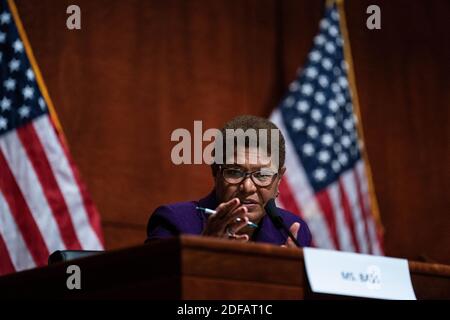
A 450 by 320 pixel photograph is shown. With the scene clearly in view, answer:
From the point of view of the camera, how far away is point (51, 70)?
16.6 feet

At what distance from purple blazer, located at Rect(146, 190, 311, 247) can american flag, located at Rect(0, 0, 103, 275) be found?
137cm

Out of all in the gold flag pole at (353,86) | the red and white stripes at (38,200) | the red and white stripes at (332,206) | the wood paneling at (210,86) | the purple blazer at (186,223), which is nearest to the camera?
the purple blazer at (186,223)

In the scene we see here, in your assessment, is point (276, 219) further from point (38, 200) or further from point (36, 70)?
point (36, 70)

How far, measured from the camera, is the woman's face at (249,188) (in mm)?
3477

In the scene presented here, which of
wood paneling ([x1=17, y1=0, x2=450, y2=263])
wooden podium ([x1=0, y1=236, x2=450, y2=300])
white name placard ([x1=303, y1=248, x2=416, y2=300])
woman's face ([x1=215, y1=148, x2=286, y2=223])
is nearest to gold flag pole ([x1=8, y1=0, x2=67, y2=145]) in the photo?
wood paneling ([x1=17, y1=0, x2=450, y2=263])

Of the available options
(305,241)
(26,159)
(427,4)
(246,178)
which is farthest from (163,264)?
(427,4)

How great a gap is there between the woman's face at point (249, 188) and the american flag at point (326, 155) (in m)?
2.04

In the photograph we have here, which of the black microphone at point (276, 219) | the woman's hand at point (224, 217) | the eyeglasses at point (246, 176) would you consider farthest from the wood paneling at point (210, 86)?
the woman's hand at point (224, 217)

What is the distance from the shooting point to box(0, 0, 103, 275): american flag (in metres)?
4.66

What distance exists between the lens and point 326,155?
18.6 ft

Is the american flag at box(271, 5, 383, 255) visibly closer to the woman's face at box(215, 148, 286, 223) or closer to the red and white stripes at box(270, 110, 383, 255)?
the red and white stripes at box(270, 110, 383, 255)

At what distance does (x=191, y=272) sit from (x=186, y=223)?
111cm

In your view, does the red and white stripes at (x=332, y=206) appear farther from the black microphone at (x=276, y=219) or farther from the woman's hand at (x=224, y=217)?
the woman's hand at (x=224, y=217)

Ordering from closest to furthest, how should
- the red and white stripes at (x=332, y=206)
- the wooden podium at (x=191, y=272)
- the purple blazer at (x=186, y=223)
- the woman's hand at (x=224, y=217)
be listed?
1. the wooden podium at (x=191, y=272)
2. the woman's hand at (x=224, y=217)
3. the purple blazer at (x=186, y=223)
4. the red and white stripes at (x=332, y=206)
